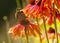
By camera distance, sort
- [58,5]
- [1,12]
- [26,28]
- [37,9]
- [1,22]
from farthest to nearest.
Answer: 1. [1,12]
2. [1,22]
3. [26,28]
4. [37,9]
5. [58,5]

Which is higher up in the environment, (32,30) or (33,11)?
(33,11)

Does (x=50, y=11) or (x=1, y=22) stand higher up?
(x=50, y=11)

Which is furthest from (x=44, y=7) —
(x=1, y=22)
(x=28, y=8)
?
(x=1, y=22)

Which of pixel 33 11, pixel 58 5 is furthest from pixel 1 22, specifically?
pixel 58 5

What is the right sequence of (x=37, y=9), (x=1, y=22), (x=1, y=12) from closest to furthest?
(x=37, y=9) → (x=1, y=22) → (x=1, y=12)

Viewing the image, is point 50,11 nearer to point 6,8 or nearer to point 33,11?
point 33,11

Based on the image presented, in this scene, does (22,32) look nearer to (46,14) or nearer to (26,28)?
(26,28)

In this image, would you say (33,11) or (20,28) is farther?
(20,28)

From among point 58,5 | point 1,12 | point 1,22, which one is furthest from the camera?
point 1,12

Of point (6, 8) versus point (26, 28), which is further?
point (6, 8)
